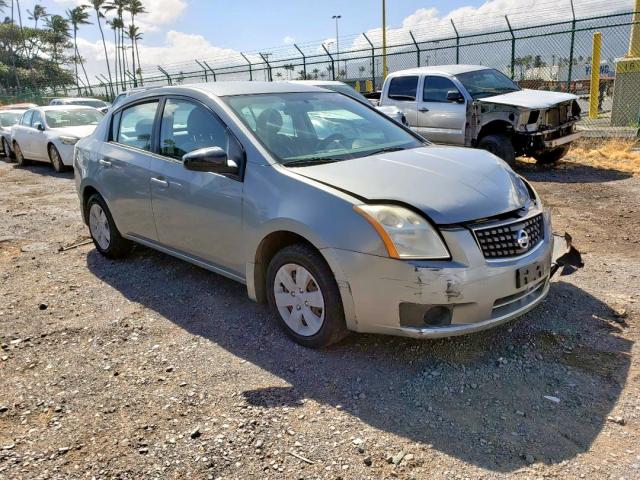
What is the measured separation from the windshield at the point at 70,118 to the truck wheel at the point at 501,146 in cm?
857

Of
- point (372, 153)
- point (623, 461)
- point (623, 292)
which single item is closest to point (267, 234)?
point (372, 153)

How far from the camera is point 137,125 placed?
196 inches

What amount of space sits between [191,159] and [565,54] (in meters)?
14.3

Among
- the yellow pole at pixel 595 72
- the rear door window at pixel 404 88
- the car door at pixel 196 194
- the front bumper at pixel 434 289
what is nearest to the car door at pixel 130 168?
the car door at pixel 196 194

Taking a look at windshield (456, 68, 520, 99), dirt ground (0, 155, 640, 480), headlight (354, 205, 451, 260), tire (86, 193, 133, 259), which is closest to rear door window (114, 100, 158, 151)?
tire (86, 193, 133, 259)

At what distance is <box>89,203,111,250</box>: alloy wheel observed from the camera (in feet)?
18.2

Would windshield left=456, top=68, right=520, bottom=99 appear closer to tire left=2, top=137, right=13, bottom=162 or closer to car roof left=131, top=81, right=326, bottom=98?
car roof left=131, top=81, right=326, bottom=98

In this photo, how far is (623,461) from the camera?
8.11 feet

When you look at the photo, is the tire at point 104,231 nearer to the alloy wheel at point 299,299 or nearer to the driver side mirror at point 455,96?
the alloy wheel at point 299,299

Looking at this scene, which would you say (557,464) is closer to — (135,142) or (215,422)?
(215,422)

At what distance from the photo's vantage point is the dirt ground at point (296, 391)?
8.52 ft

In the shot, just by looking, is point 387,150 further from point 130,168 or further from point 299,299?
point 130,168

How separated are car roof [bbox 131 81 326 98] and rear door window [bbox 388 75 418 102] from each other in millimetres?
6690

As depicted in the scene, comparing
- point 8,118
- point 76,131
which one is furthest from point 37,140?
point 8,118
